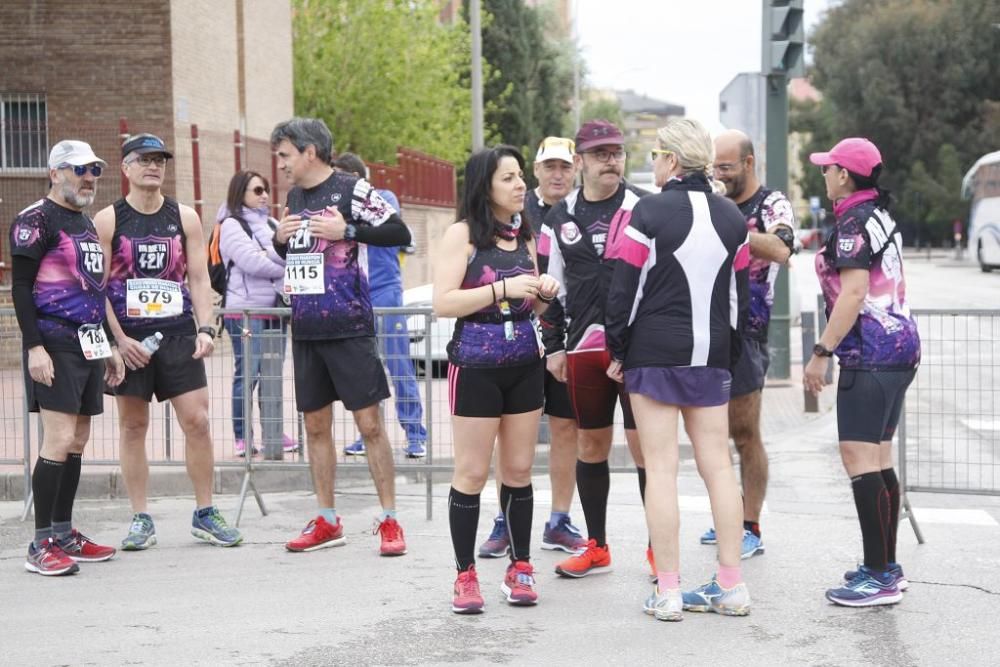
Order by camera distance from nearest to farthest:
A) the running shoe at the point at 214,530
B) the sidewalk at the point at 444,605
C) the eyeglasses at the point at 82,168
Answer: the sidewalk at the point at 444,605 → the eyeglasses at the point at 82,168 → the running shoe at the point at 214,530

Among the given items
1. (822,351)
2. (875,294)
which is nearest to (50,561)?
(822,351)

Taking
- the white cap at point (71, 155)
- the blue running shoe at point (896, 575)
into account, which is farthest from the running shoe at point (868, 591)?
the white cap at point (71, 155)

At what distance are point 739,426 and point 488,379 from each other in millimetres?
1688

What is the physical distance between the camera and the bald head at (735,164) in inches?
285

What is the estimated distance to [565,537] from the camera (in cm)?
760

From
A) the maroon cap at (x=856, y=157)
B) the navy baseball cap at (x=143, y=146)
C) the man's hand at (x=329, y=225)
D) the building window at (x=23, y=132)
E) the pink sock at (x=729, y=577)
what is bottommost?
the pink sock at (x=729, y=577)

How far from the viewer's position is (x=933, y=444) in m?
9.23

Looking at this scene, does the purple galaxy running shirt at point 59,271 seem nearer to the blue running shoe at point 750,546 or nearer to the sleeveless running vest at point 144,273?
the sleeveless running vest at point 144,273

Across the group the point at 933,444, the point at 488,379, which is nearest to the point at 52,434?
the point at 488,379

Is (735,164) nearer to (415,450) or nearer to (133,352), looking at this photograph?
(415,450)

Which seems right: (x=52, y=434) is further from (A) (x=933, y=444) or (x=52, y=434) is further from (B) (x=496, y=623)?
(A) (x=933, y=444)

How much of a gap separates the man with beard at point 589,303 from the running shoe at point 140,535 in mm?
2328

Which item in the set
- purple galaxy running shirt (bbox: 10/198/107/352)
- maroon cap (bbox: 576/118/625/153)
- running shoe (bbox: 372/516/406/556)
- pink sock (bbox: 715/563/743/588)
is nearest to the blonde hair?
maroon cap (bbox: 576/118/625/153)

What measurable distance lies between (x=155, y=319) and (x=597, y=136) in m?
2.61
